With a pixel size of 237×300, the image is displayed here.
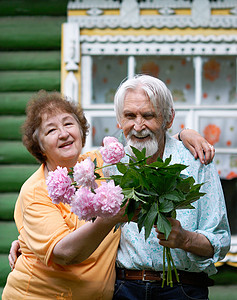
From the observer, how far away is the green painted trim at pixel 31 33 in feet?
14.1

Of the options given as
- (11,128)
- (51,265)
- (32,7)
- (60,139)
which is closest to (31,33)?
(32,7)

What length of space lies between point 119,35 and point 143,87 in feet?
6.40

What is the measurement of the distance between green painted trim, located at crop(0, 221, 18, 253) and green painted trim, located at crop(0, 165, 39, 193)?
33 centimetres

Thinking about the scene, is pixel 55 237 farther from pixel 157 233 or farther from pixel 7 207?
pixel 7 207

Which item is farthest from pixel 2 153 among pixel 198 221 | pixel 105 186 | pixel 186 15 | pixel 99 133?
pixel 105 186

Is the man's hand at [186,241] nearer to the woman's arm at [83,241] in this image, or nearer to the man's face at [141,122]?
the woman's arm at [83,241]

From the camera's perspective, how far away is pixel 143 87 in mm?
2381

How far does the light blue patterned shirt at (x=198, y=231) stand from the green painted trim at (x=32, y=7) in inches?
98.8

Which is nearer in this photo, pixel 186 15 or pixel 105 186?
pixel 105 186

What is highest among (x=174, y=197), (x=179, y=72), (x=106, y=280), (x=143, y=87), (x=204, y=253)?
(x=179, y=72)

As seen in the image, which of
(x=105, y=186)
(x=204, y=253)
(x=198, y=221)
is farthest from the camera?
(x=198, y=221)

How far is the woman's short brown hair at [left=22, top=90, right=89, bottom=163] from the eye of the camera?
→ 256 centimetres

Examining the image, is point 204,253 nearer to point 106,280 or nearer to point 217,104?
point 106,280

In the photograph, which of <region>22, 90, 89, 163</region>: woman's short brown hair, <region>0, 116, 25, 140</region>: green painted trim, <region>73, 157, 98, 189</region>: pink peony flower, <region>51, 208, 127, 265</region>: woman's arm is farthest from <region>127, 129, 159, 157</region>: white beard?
<region>0, 116, 25, 140</region>: green painted trim
